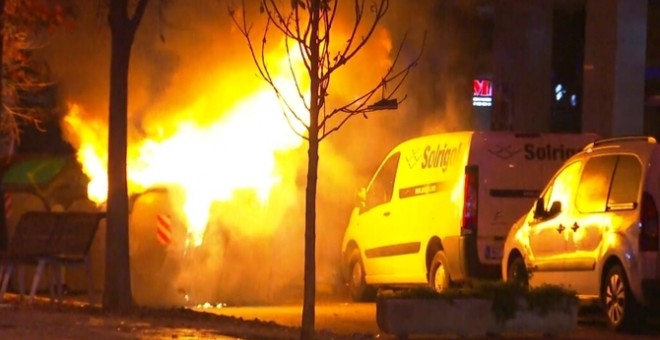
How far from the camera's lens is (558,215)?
46.9 ft

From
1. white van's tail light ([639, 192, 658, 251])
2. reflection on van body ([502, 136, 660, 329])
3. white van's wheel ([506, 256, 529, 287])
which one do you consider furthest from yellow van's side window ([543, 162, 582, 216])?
white van's tail light ([639, 192, 658, 251])

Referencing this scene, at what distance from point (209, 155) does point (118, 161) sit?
352 cm

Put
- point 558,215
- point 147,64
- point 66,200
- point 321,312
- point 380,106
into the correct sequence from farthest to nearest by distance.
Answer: point 66,200 < point 147,64 < point 321,312 < point 558,215 < point 380,106

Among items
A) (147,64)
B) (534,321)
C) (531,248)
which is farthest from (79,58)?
(534,321)

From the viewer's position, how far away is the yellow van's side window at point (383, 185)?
17906 mm

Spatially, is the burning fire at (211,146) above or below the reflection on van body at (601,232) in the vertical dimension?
above

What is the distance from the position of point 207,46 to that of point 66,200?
165 inches

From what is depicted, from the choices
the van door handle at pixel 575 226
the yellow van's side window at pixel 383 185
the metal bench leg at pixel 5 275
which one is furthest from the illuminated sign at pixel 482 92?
the metal bench leg at pixel 5 275

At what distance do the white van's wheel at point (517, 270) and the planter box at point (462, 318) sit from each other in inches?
90.2

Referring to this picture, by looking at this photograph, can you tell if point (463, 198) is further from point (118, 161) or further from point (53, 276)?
point (53, 276)

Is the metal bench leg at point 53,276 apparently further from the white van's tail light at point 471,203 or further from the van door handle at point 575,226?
the van door handle at point 575,226

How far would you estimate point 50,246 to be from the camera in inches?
659

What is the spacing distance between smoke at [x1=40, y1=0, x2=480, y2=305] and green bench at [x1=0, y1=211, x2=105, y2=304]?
1711 mm

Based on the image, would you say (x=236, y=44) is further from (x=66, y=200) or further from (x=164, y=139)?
(x=66, y=200)
